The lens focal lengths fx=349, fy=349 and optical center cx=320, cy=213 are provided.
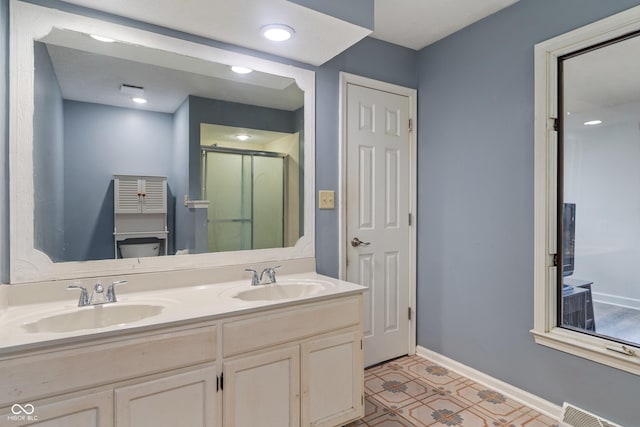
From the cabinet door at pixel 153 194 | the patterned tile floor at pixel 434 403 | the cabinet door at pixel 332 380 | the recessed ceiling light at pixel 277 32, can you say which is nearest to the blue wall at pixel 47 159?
the cabinet door at pixel 153 194

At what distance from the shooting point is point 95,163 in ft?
5.58

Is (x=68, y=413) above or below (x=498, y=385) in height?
above

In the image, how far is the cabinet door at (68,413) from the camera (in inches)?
42.9

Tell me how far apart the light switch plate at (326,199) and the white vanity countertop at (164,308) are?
1.83 feet

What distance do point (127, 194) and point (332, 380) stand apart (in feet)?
4.60

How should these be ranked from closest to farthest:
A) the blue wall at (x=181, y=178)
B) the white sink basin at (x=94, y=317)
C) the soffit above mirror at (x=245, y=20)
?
the white sink basin at (x=94, y=317) → the soffit above mirror at (x=245, y=20) → the blue wall at (x=181, y=178)

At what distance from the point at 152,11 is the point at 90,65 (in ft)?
1.30

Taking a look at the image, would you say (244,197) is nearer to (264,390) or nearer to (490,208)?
(264,390)

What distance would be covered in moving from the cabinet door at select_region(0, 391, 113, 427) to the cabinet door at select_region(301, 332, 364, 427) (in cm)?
80

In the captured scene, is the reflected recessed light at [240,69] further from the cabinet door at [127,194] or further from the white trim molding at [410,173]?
the cabinet door at [127,194]

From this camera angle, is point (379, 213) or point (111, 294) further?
point (379, 213)

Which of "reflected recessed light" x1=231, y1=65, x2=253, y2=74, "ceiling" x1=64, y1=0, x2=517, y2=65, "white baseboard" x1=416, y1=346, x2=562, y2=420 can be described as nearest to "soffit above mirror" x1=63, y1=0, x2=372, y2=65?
"ceiling" x1=64, y1=0, x2=517, y2=65

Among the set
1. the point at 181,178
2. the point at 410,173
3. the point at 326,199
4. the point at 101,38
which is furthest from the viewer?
the point at 410,173

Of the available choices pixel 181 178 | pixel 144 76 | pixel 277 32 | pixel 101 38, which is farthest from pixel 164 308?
pixel 277 32
